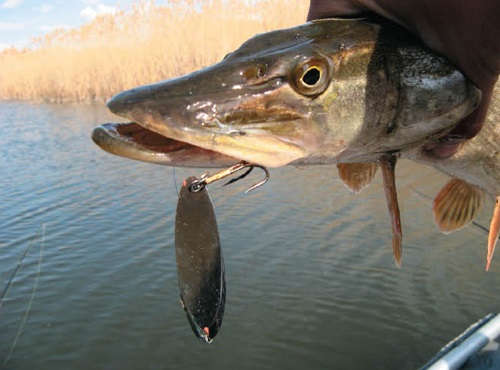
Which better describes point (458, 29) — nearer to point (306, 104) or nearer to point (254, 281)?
point (306, 104)

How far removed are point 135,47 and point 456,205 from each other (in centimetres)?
1705

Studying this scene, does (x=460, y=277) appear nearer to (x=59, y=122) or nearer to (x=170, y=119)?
(x=170, y=119)

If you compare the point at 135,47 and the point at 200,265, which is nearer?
the point at 200,265

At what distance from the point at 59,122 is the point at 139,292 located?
11.7 metres

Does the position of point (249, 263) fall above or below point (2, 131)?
above

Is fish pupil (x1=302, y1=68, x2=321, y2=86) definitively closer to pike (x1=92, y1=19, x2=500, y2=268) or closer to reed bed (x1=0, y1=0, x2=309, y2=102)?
pike (x1=92, y1=19, x2=500, y2=268)

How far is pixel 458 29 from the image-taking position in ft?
3.56

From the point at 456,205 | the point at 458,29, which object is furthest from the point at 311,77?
the point at 456,205

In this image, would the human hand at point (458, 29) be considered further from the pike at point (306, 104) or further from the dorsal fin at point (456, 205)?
the dorsal fin at point (456, 205)

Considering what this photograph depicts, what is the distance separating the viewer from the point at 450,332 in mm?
3854

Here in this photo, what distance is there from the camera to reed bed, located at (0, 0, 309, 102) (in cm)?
1423

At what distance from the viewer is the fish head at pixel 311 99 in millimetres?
1043

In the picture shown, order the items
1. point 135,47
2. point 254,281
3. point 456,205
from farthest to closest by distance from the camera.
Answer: point 135,47 → point 254,281 → point 456,205

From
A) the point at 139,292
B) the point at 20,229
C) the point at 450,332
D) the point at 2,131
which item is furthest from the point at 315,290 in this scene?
the point at 2,131
